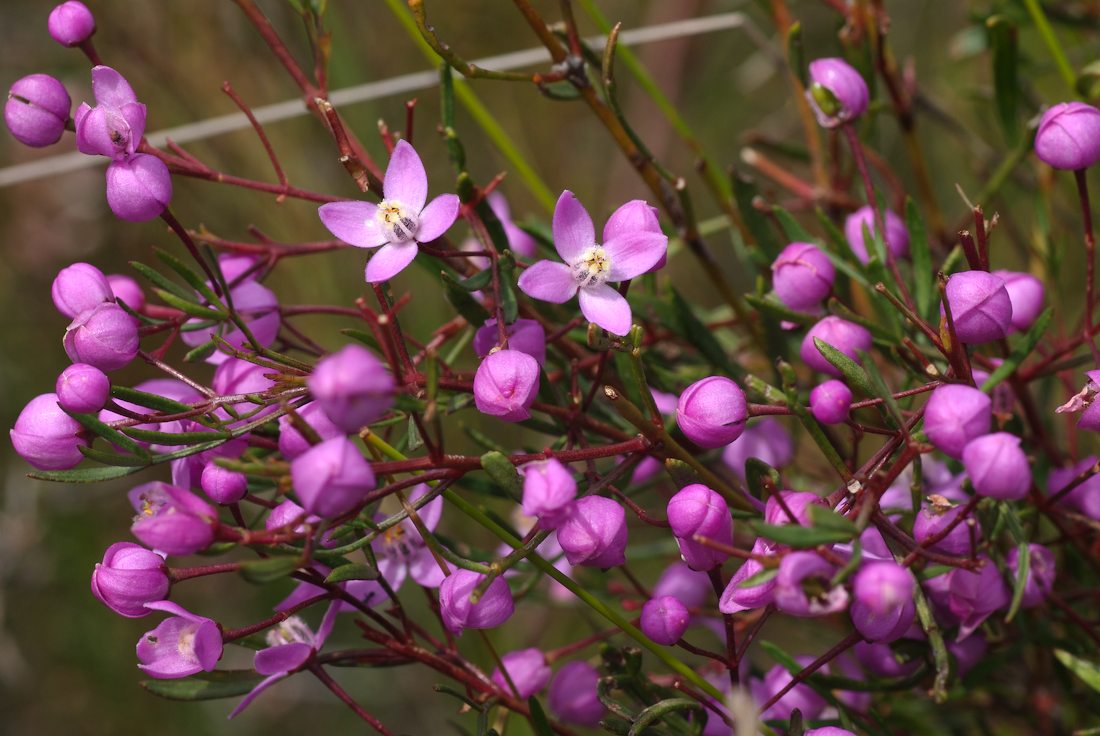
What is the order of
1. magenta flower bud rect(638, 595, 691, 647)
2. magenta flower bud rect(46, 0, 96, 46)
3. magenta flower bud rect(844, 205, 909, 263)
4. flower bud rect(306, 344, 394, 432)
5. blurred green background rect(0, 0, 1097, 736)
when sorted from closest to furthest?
flower bud rect(306, 344, 394, 432) < magenta flower bud rect(638, 595, 691, 647) < magenta flower bud rect(46, 0, 96, 46) < magenta flower bud rect(844, 205, 909, 263) < blurred green background rect(0, 0, 1097, 736)

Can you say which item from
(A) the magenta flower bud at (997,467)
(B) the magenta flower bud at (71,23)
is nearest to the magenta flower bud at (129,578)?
(B) the magenta flower bud at (71,23)

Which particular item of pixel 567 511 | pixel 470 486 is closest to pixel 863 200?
pixel 470 486

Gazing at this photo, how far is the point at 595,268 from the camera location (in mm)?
856

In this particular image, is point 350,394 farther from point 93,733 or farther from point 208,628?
point 93,733

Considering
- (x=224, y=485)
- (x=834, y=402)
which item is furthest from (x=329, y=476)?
(x=834, y=402)

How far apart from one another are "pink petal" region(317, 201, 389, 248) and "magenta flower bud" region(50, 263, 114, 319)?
20 centimetres

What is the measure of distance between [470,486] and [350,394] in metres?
0.46

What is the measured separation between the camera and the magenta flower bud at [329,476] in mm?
642

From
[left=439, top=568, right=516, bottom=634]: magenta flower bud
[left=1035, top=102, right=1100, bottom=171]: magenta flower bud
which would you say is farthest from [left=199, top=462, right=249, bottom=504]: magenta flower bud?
[left=1035, top=102, right=1100, bottom=171]: magenta flower bud

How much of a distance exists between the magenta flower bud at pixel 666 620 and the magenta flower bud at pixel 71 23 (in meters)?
0.74

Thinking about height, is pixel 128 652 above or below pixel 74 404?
below

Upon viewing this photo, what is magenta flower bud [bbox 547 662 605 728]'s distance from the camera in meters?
1.04

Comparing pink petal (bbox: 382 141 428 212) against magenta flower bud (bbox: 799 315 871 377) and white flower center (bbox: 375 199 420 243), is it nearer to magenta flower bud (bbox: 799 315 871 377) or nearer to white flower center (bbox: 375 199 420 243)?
white flower center (bbox: 375 199 420 243)

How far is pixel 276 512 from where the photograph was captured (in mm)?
805
